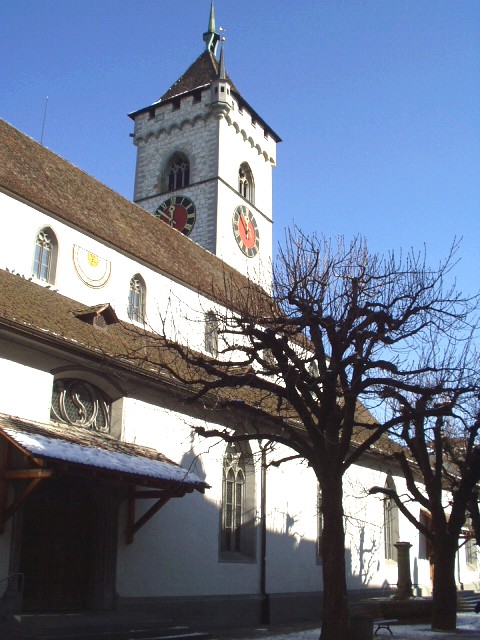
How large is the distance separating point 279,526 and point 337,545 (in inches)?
346

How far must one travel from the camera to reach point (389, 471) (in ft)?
91.0

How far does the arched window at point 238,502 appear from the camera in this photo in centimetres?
1908

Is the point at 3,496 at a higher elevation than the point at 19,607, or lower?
higher

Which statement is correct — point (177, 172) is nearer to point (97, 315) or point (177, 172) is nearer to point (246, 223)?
point (246, 223)

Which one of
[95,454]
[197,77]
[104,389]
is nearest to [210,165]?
[197,77]

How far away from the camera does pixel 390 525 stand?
2803 cm

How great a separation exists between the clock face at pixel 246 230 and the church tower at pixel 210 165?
0.05m

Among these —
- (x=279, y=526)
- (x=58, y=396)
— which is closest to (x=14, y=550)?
(x=58, y=396)

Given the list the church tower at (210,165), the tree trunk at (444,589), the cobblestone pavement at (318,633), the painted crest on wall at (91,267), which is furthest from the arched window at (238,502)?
the church tower at (210,165)

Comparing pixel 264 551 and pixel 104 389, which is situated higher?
pixel 104 389

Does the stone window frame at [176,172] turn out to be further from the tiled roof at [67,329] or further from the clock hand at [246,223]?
the tiled roof at [67,329]

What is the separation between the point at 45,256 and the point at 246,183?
23.7 metres

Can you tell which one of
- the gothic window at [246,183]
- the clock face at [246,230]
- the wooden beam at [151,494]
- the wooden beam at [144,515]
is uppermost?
the gothic window at [246,183]

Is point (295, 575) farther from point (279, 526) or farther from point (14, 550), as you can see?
point (14, 550)
